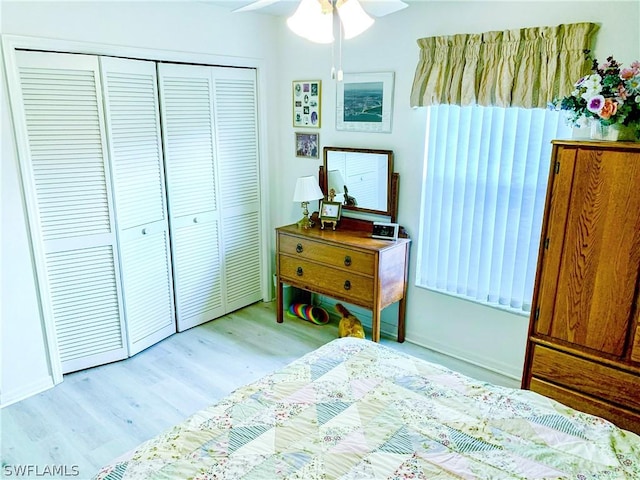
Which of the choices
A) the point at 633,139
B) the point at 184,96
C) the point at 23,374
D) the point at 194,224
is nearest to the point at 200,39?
the point at 184,96

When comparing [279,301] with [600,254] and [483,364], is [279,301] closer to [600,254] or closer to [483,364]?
[483,364]

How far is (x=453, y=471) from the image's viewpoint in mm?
1397

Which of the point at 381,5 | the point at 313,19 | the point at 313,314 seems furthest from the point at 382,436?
the point at 313,314

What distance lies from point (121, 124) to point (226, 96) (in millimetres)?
890

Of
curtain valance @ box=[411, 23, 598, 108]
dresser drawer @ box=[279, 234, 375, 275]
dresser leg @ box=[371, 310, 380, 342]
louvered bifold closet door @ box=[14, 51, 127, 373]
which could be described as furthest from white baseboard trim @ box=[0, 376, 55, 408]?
curtain valance @ box=[411, 23, 598, 108]

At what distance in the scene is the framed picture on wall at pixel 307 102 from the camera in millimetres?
3617

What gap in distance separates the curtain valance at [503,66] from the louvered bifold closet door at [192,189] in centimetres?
153

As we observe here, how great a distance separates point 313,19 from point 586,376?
199 centimetres

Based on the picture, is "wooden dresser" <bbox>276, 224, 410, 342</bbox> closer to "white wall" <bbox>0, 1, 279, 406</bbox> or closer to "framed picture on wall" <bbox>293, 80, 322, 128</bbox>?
"framed picture on wall" <bbox>293, 80, 322, 128</bbox>

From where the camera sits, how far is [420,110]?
307cm

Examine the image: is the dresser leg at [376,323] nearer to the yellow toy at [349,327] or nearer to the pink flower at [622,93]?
the yellow toy at [349,327]

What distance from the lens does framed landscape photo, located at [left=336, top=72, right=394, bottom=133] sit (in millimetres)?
3215

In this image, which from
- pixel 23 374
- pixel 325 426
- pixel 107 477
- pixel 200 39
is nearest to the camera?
pixel 107 477

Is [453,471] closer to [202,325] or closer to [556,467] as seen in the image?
[556,467]
